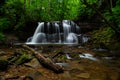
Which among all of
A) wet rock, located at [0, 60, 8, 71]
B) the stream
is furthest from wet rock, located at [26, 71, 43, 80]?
wet rock, located at [0, 60, 8, 71]

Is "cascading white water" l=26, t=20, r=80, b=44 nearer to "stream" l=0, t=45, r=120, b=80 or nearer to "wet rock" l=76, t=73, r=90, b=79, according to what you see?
"stream" l=0, t=45, r=120, b=80

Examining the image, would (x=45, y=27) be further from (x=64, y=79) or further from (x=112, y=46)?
(x=64, y=79)

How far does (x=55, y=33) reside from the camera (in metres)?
19.9

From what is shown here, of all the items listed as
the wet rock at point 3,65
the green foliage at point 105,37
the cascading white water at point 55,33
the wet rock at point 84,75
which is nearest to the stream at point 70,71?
the wet rock at point 84,75

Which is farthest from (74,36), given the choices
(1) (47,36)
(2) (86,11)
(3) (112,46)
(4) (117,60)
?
(4) (117,60)

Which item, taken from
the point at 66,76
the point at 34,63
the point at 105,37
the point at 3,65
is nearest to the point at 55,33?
the point at 105,37

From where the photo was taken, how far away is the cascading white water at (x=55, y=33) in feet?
61.9

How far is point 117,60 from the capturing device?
10062 millimetres

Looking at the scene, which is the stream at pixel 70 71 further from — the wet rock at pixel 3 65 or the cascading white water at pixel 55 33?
the cascading white water at pixel 55 33

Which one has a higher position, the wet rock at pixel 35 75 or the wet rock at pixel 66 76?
the wet rock at pixel 35 75

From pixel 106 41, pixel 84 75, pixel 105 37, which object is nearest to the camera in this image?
pixel 84 75

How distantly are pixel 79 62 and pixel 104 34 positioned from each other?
713cm

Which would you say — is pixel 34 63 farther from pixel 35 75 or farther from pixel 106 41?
pixel 106 41

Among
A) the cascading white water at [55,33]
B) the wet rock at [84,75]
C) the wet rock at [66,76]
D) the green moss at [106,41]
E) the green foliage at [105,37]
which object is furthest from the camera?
the cascading white water at [55,33]
